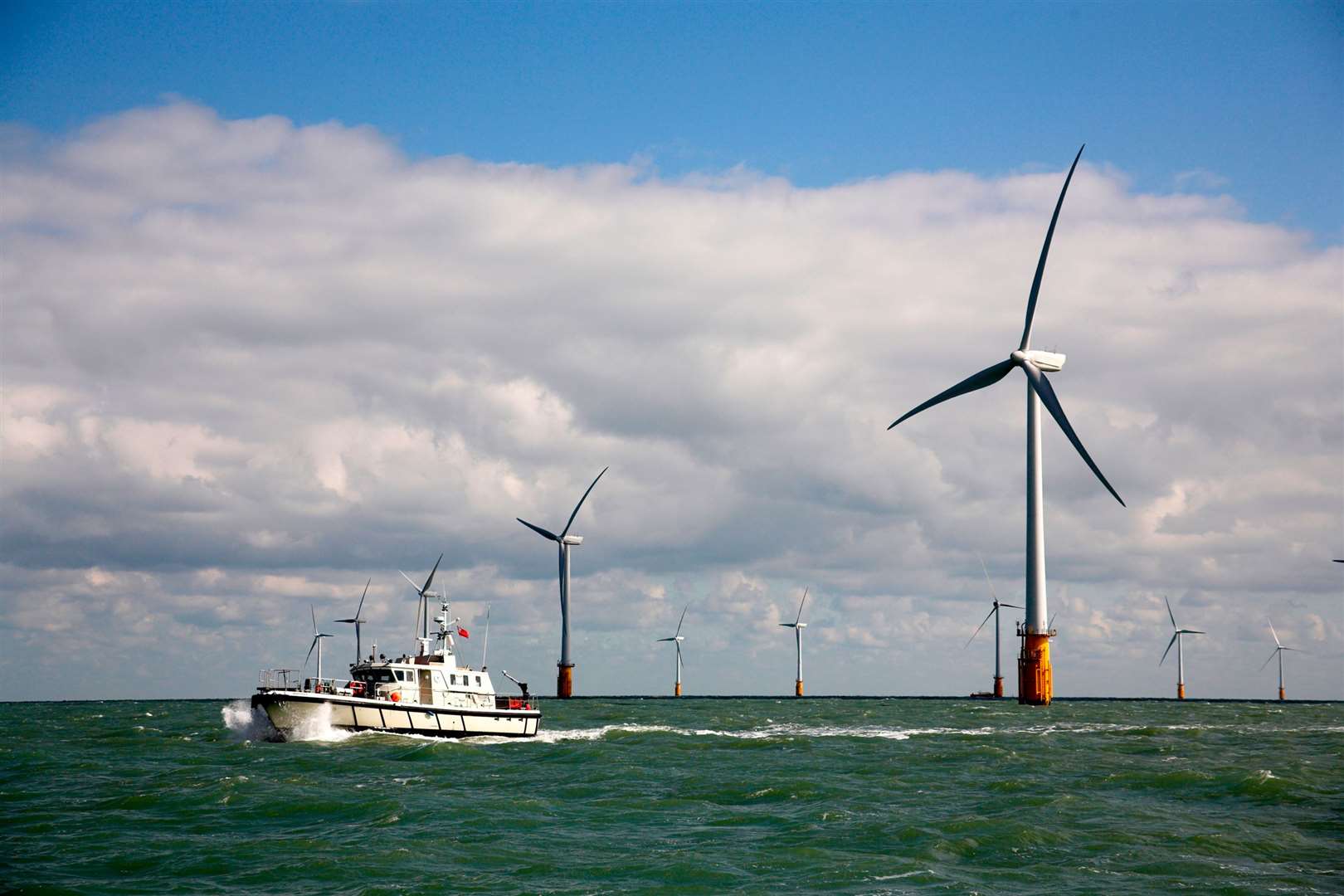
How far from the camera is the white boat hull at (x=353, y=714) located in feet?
214

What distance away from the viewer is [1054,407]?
8231cm

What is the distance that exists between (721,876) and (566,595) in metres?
151

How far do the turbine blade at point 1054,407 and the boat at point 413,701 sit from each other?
121 feet

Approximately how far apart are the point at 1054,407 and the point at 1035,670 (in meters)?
19.8

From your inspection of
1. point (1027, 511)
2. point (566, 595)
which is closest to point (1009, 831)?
point (1027, 511)

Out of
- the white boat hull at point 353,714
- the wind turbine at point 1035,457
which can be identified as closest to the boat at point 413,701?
the white boat hull at point 353,714

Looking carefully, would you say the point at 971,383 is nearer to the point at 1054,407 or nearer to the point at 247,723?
the point at 1054,407

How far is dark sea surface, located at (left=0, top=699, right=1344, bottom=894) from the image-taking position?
29172 millimetres

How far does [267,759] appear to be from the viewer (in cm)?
5684

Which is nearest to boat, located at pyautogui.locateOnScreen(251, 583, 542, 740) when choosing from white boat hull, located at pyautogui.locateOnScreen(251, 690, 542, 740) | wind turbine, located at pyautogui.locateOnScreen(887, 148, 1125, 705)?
white boat hull, located at pyautogui.locateOnScreen(251, 690, 542, 740)

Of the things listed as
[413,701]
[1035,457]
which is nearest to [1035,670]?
[1035,457]

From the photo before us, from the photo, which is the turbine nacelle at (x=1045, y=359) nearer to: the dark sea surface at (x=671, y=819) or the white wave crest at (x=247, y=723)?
the dark sea surface at (x=671, y=819)

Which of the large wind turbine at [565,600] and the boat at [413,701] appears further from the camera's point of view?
the large wind turbine at [565,600]

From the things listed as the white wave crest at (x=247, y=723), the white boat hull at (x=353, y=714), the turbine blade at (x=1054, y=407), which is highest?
the turbine blade at (x=1054, y=407)
